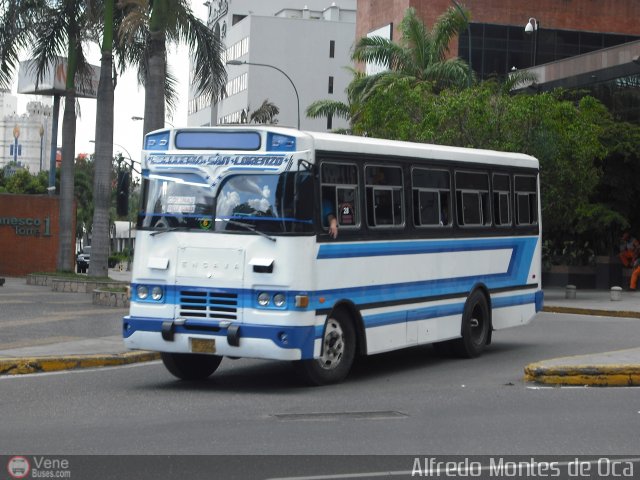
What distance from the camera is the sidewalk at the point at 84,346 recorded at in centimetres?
1490

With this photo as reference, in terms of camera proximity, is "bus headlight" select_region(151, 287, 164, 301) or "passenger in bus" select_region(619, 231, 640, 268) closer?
"bus headlight" select_region(151, 287, 164, 301)

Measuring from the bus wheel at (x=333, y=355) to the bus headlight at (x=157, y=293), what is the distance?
5.78 ft

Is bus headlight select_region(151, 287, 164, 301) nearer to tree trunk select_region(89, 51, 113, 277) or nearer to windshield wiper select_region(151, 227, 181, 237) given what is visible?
windshield wiper select_region(151, 227, 181, 237)

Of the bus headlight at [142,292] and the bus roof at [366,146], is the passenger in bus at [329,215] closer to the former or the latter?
the bus roof at [366,146]

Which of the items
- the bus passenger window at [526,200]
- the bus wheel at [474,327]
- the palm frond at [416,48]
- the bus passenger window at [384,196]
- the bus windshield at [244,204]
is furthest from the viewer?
the palm frond at [416,48]

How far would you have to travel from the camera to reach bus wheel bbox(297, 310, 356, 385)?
47.3ft

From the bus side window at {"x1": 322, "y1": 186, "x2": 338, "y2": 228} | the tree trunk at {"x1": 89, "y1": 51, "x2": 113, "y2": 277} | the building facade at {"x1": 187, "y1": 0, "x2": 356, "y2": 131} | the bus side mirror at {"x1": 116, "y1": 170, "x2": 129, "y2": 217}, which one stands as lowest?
the bus side window at {"x1": 322, "y1": 186, "x2": 338, "y2": 228}

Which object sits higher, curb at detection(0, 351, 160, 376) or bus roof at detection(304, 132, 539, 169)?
bus roof at detection(304, 132, 539, 169)

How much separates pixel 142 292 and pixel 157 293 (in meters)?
0.22

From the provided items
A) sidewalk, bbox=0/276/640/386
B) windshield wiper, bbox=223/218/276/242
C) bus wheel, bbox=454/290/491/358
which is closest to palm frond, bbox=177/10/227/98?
sidewalk, bbox=0/276/640/386

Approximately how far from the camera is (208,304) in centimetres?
1416

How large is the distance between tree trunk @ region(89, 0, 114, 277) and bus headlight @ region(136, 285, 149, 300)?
19.0 m

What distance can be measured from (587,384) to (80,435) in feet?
21.7

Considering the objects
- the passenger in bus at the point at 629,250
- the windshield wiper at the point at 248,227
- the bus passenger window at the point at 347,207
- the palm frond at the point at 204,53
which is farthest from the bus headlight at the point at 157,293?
the passenger in bus at the point at 629,250
